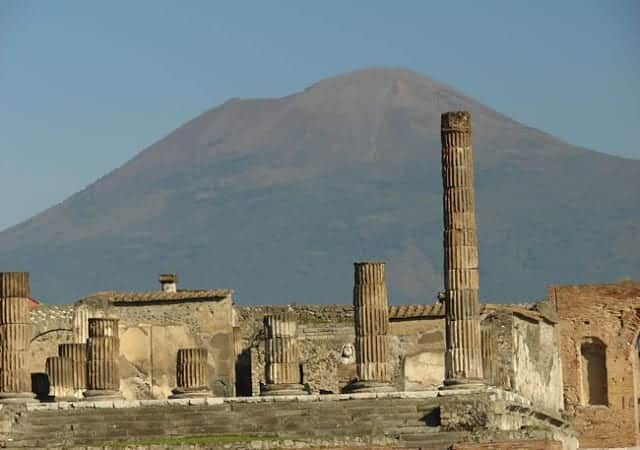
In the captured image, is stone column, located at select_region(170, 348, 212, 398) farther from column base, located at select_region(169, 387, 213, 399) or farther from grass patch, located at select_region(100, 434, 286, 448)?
grass patch, located at select_region(100, 434, 286, 448)

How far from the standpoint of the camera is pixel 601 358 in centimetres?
6700

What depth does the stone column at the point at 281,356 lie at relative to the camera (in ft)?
165

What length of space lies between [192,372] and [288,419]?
13.7ft

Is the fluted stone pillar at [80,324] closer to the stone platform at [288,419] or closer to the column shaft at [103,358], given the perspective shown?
the column shaft at [103,358]

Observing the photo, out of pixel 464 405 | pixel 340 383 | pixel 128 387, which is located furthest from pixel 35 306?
pixel 464 405

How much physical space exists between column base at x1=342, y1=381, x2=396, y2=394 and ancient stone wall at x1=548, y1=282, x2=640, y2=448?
1612 cm

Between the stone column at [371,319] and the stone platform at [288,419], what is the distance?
200cm

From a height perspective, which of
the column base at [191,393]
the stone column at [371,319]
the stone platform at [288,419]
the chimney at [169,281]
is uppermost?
the chimney at [169,281]

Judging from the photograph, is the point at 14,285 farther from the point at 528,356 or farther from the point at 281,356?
the point at 528,356

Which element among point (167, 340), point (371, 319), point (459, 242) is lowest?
point (167, 340)

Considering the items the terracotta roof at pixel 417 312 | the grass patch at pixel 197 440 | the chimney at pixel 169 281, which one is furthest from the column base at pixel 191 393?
the chimney at pixel 169 281

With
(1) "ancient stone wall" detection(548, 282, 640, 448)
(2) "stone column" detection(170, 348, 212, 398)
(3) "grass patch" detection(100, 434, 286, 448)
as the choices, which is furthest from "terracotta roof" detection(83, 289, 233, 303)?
(3) "grass patch" detection(100, 434, 286, 448)

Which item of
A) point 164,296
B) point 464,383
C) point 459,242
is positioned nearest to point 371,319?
point 459,242

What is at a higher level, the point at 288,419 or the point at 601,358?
the point at 601,358
